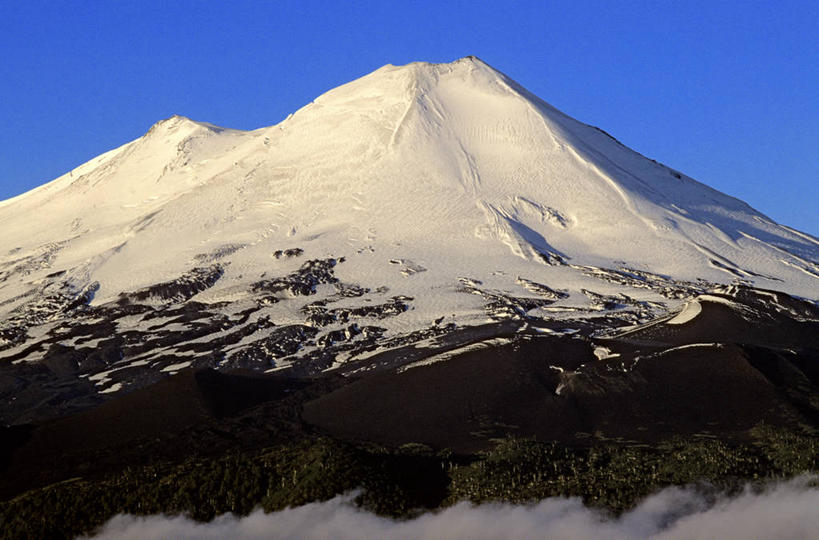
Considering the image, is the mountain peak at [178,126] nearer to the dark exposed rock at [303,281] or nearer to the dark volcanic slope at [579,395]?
the dark exposed rock at [303,281]

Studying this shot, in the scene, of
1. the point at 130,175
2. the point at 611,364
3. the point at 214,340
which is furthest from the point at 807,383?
the point at 130,175

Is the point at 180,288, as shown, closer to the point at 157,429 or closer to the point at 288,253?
the point at 288,253

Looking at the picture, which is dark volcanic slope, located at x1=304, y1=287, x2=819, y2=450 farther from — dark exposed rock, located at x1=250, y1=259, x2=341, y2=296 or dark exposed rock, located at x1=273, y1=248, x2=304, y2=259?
dark exposed rock, located at x1=273, y1=248, x2=304, y2=259

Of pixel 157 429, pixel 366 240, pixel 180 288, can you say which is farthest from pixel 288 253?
pixel 157 429

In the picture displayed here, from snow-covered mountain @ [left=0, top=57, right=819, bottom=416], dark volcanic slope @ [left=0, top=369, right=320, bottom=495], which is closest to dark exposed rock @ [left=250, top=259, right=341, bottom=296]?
snow-covered mountain @ [left=0, top=57, right=819, bottom=416]

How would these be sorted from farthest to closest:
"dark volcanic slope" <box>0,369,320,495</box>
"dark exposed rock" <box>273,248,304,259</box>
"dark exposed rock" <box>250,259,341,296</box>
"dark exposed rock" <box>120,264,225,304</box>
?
"dark exposed rock" <box>273,248,304,259</box> → "dark exposed rock" <box>120,264,225,304</box> → "dark exposed rock" <box>250,259,341,296</box> → "dark volcanic slope" <box>0,369,320,495</box>

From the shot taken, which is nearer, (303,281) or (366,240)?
(303,281)

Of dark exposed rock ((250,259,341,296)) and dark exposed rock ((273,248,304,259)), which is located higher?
dark exposed rock ((273,248,304,259))

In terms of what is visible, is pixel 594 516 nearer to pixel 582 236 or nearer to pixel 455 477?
pixel 455 477

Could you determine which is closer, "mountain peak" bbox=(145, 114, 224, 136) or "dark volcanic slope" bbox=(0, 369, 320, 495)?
"dark volcanic slope" bbox=(0, 369, 320, 495)

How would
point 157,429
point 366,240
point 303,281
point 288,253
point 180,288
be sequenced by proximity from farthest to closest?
point 366,240
point 288,253
point 180,288
point 303,281
point 157,429
